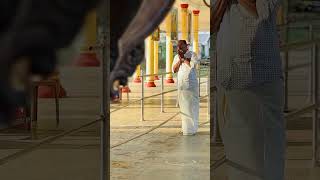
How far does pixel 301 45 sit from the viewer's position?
2.75 m

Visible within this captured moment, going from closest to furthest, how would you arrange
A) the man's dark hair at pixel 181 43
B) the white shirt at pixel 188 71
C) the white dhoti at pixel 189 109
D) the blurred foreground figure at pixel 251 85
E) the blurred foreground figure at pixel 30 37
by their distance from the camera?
1. the blurred foreground figure at pixel 30 37
2. the blurred foreground figure at pixel 251 85
3. the man's dark hair at pixel 181 43
4. the white shirt at pixel 188 71
5. the white dhoti at pixel 189 109

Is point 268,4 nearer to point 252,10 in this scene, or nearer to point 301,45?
point 252,10

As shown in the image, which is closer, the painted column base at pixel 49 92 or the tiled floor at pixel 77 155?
the painted column base at pixel 49 92

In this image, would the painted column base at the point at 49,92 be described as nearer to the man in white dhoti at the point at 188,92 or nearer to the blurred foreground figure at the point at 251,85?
the blurred foreground figure at the point at 251,85

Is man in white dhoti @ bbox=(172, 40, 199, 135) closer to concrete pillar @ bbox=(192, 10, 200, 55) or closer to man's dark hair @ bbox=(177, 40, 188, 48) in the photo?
concrete pillar @ bbox=(192, 10, 200, 55)

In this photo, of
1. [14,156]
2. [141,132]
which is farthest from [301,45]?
[141,132]

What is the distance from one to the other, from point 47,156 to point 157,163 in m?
1.93

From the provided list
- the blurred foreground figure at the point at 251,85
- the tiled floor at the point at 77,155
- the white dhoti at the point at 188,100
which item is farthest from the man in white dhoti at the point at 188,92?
the blurred foreground figure at the point at 251,85

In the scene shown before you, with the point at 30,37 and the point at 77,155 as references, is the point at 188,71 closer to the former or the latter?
the point at 77,155

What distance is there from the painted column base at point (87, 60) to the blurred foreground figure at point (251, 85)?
0.52 meters

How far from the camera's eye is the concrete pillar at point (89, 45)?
7.30ft

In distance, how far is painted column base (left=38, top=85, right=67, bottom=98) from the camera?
2279mm

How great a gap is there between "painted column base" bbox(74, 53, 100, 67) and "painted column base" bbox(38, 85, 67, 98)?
0.42ft

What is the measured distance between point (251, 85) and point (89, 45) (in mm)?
726
